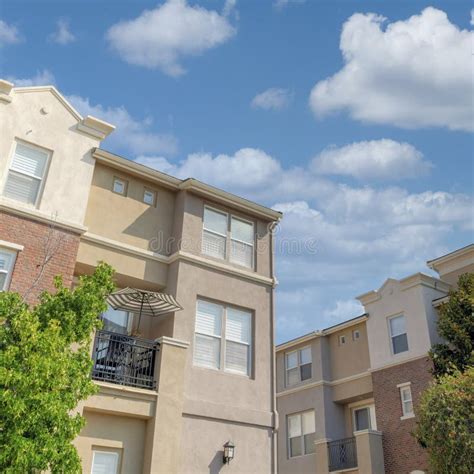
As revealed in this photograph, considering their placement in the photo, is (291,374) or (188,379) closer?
(188,379)

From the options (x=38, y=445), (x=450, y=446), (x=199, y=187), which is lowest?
(x=38, y=445)

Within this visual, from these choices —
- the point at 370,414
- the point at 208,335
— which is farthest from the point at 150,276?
the point at 370,414

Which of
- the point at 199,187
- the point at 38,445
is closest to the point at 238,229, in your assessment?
the point at 199,187

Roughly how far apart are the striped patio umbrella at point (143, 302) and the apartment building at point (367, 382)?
1100 cm

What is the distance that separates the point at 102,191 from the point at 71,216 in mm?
1588

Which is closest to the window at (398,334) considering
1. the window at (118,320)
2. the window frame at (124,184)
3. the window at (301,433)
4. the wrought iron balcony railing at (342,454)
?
the wrought iron balcony railing at (342,454)

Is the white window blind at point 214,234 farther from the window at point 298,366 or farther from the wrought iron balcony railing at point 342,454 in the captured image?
the window at point 298,366

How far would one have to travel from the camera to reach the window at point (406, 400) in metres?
20.4

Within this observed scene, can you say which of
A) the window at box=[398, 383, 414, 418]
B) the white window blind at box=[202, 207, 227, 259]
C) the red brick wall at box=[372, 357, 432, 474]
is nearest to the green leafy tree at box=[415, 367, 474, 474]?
the red brick wall at box=[372, 357, 432, 474]

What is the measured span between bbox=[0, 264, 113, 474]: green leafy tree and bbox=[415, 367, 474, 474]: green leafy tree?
432 inches

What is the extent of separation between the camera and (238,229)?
1670 centimetres

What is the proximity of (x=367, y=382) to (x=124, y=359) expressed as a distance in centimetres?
1343

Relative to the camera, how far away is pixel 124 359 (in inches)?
496

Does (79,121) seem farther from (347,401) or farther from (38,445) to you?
(347,401)
